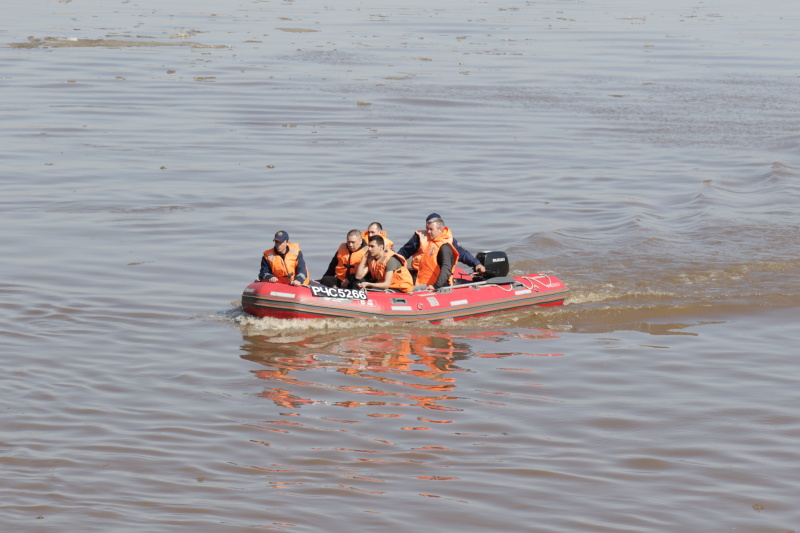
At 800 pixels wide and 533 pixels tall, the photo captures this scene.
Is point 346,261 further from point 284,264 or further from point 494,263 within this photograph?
point 494,263

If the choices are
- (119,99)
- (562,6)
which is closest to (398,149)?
(119,99)

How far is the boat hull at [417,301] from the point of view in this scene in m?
12.8

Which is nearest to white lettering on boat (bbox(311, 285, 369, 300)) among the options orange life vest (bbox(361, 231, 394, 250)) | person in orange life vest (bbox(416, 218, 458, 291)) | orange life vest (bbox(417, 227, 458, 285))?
orange life vest (bbox(361, 231, 394, 250))

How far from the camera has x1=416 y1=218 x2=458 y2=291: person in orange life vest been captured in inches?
539

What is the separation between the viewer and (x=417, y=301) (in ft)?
43.2

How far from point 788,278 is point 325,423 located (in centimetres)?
776

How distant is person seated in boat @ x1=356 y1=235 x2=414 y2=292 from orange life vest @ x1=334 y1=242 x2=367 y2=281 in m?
0.10

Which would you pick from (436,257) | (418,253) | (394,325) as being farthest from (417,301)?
(418,253)

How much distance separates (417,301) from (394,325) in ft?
1.30

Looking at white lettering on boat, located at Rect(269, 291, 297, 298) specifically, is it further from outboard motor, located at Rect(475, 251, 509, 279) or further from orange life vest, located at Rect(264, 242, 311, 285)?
outboard motor, located at Rect(475, 251, 509, 279)

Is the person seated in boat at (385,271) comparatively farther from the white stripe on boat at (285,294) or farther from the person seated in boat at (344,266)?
the white stripe on boat at (285,294)

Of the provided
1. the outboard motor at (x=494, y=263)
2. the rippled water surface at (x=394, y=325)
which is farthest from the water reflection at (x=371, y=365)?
the outboard motor at (x=494, y=263)

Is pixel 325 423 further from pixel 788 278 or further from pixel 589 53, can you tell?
pixel 589 53

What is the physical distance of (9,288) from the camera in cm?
1354
